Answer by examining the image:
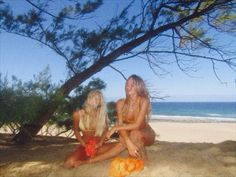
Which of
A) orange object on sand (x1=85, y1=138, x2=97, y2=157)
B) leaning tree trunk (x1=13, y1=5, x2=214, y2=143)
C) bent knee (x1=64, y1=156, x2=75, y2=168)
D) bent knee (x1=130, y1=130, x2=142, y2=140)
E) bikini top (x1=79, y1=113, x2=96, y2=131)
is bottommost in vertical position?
bent knee (x1=64, y1=156, x2=75, y2=168)

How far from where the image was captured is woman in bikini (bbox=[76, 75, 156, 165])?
13.1 ft

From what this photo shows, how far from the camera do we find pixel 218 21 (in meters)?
6.33

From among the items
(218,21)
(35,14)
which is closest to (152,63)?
(218,21)

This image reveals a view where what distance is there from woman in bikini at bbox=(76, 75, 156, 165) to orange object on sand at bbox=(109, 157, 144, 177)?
0.07 meters

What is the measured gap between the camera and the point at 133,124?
402cm

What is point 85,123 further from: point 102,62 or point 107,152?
point 102,62

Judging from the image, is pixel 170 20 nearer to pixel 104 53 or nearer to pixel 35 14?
pixel 104 53

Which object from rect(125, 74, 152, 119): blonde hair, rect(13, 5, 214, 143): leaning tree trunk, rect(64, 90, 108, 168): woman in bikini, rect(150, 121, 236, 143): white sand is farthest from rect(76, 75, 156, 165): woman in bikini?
rect(150, 121, 236, 143): white sand

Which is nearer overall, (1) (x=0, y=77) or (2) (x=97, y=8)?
(1) (x=0, y=77)

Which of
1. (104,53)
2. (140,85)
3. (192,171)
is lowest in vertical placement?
(192,171)

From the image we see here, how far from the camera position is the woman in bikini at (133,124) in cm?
398

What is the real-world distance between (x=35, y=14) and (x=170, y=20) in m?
2.10

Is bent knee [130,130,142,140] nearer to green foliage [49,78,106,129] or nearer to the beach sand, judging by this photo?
the beach sand

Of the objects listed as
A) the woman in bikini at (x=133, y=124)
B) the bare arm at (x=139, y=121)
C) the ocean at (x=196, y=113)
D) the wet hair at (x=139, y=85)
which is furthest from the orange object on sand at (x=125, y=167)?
the ocean at (x=196, y=113)
